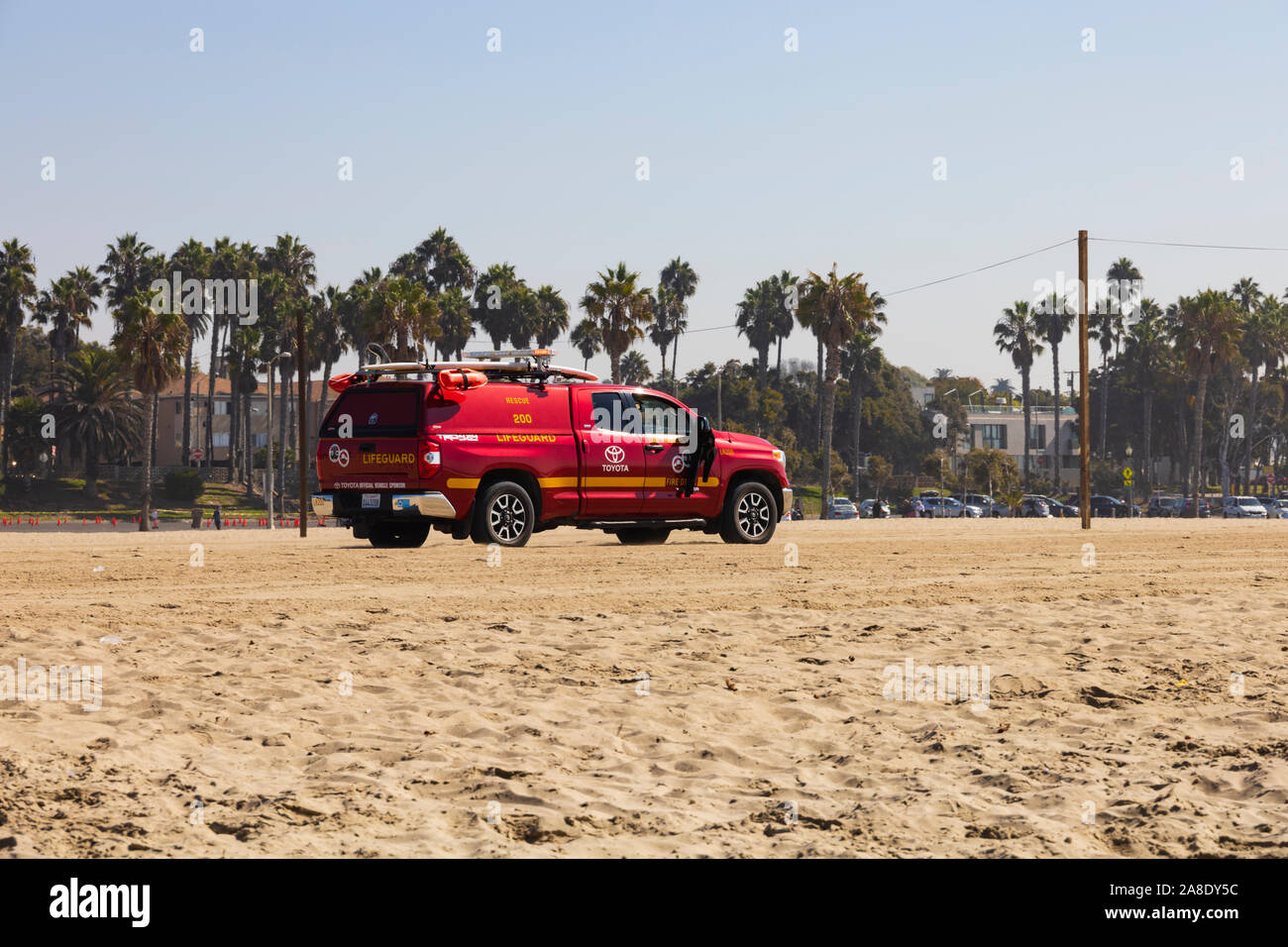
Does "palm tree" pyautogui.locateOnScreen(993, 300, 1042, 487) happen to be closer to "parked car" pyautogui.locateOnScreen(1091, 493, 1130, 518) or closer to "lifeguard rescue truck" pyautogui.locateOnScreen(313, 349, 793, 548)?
"parked car" pyautogui.locateOnScreen(1091, 493, 1130, 518)

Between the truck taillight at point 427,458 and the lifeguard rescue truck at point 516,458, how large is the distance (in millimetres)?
13

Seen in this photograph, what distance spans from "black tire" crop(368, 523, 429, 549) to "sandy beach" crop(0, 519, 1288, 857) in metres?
3.95

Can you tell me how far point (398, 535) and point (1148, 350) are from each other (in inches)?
4202

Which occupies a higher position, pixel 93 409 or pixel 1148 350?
pixel 1148 350

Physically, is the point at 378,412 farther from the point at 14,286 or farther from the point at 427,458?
the point at 14,286

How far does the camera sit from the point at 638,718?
7.23 metres

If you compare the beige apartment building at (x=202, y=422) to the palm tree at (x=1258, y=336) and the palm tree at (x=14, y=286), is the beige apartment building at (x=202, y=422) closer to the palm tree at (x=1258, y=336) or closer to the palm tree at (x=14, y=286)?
the palm tree at (x=14, y=286)

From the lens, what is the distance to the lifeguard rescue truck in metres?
15.9

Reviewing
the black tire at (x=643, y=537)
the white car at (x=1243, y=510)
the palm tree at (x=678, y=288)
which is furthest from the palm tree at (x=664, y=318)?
Answer: the black tire at (x=643, y=537)

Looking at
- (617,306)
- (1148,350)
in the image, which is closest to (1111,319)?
(1148,350)

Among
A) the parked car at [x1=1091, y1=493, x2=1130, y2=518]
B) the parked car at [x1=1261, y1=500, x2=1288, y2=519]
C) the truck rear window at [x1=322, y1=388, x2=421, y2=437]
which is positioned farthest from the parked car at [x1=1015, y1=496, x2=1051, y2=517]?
the truck rear window at [x1=322, y1=388, x2=421, y2=437]

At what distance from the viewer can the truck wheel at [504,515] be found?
53.4 feet

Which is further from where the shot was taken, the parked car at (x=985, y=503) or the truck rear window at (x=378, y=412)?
the parked car at (x=985, y=503)
